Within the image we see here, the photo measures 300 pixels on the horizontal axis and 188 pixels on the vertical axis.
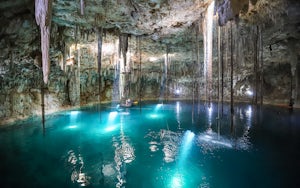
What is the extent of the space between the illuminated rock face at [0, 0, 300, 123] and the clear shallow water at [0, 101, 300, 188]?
399 cm

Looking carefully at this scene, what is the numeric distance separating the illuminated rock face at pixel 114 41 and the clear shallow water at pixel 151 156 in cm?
399

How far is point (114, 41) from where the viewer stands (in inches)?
507

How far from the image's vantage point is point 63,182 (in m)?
4.83

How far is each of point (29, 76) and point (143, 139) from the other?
33.1 ft

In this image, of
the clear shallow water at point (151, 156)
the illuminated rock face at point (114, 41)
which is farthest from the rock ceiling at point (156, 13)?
the clear shallow water at point (151, 156)

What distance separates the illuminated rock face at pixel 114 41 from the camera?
8.07 metres

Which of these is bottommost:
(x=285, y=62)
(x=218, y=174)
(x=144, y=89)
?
(x=218, y=174)

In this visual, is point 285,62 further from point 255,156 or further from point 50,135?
point 50,135

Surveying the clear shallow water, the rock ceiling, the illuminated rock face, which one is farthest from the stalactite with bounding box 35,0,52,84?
the clear shallow water

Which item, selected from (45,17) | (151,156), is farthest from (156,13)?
(151,156)

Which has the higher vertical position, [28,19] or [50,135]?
[28,19]

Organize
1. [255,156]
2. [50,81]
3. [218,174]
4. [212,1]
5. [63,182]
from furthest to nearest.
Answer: [50,81]
[212,1]
[255,156]
[218,174]
[63,182]

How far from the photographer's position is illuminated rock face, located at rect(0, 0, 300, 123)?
318 inches

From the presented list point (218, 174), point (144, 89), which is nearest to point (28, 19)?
point (218, 174)
